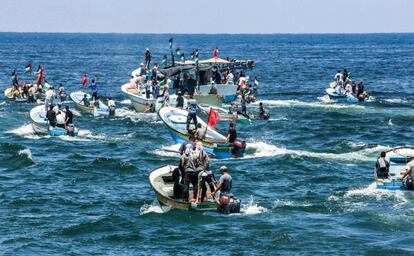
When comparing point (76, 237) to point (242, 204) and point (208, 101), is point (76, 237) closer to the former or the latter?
point (242, 204)

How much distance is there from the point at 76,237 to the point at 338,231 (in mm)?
8320

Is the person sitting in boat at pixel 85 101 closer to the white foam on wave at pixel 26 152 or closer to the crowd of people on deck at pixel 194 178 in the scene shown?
the white foam on wave at pixel 26 152

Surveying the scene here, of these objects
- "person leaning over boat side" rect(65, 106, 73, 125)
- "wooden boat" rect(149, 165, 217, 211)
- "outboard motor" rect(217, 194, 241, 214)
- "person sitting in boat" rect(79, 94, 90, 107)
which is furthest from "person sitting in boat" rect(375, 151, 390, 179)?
"person sitting in boat" rect(79, 94, 90, 107)

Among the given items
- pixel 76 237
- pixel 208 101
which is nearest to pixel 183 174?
pixel 76 237

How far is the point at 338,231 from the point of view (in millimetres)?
26906

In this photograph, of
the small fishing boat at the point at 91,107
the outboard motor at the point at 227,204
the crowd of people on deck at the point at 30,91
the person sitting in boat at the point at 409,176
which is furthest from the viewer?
the crowd of people on deck at the point at 30,91

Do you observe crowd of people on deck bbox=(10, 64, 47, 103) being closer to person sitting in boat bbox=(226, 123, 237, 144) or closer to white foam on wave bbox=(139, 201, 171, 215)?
person sitting in boat bbox=(226, 123, 237, 144)

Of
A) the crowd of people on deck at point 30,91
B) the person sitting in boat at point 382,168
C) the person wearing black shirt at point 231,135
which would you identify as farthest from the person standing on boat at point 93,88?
the person sitting in boat at point 382,168

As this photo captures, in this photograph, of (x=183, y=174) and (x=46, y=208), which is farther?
(x=46, y=208)

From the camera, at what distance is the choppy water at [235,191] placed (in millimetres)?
26000

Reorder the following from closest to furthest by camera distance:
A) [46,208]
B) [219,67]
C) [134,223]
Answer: [134,223] < [46,208] < [219,67]

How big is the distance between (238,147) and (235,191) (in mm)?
5974

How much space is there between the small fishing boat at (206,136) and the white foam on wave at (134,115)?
706 cm

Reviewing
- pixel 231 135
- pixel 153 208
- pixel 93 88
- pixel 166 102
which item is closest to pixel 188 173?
pixel 153 208
